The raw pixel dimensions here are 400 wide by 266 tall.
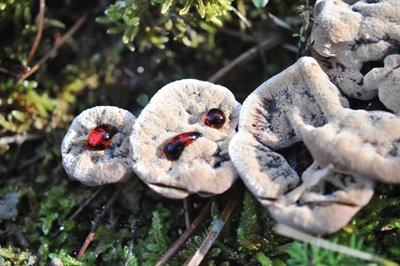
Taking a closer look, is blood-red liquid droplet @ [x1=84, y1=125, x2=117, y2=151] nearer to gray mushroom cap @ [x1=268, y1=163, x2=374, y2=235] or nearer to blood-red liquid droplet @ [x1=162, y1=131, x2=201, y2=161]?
blood-red liquid droplet @ [x1=162, y1=131, x2=201, y2=161]

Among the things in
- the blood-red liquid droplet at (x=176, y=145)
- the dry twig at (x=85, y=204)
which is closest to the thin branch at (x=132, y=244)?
the dry twig at (x=85, y=204)

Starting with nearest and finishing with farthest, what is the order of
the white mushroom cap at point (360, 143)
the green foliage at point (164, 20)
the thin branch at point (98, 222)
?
1. the white mushroom cap at point (360, 143)
2. the thin branch at point (98, 222)
3. the green foliage at point (164, 20)

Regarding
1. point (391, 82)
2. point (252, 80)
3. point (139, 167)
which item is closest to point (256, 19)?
point (252, 80)

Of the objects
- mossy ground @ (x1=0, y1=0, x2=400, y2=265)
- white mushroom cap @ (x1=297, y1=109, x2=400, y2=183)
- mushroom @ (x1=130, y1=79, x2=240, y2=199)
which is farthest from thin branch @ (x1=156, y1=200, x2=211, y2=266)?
white mushroom cap @ (x1=297, y1=109, x2=400, y2=183)

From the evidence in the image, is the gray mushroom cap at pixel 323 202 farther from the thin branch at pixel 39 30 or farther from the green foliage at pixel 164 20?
the thin branch at pixel 39 30

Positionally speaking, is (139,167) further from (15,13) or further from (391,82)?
(15,13)

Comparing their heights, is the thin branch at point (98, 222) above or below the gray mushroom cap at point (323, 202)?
below
